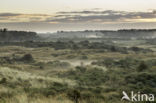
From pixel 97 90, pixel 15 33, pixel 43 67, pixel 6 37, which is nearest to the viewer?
pixel 97 90

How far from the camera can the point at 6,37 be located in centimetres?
14238

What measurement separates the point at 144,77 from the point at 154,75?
110cm

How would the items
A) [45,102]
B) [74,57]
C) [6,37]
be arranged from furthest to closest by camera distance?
[6,37] → [74,57] → [45,102]

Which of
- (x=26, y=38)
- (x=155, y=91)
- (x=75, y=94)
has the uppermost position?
(x=75, y=94)

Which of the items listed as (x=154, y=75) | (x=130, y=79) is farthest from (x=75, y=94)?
(x=154, y=75)

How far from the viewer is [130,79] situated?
70.7 ft

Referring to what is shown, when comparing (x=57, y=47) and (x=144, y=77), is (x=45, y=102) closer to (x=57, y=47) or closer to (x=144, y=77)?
(x=144, y=77)

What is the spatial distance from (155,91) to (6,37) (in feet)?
453

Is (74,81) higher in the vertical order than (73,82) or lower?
lower

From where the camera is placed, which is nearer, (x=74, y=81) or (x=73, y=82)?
(x=73, y=82)

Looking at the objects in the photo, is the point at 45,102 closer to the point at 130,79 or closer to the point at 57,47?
the point at 130,79

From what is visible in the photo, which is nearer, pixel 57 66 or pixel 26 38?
pixel 57 66

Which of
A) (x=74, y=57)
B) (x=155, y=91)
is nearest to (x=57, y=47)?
(x=74, y=57)

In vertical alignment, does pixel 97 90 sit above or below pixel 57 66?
above
